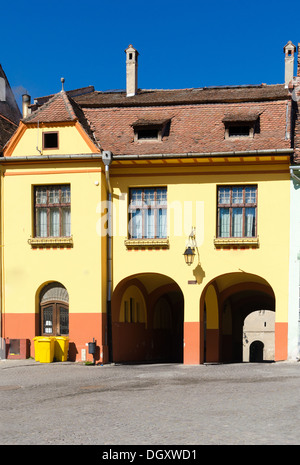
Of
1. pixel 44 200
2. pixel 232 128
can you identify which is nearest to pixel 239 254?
Result: pixel 232 128

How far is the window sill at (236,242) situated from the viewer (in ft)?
80.7

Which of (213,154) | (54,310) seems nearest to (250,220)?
(213,154)

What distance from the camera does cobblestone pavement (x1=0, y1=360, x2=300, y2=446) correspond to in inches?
441

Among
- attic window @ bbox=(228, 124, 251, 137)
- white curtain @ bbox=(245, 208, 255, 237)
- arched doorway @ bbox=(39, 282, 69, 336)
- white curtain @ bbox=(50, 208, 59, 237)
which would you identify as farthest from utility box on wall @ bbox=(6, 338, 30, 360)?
attic window @ bbox=(228, 124, 251, 137)

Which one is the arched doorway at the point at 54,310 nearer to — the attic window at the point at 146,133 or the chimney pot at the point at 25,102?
the attic window at the point at 146,133

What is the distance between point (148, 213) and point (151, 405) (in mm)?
11829

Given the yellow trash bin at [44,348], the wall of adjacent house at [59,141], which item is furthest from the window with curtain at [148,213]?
the yellow trash bin at [44,348]

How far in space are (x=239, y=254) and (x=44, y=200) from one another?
690cm

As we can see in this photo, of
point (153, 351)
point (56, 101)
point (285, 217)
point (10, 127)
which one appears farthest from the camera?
point (153, 351)

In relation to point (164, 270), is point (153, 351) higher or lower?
lower

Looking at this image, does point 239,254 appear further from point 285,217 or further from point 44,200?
point 44,200

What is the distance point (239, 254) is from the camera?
24719mm

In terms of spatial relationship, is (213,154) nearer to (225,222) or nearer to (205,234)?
(225,222)

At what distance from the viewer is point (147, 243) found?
25203mm
